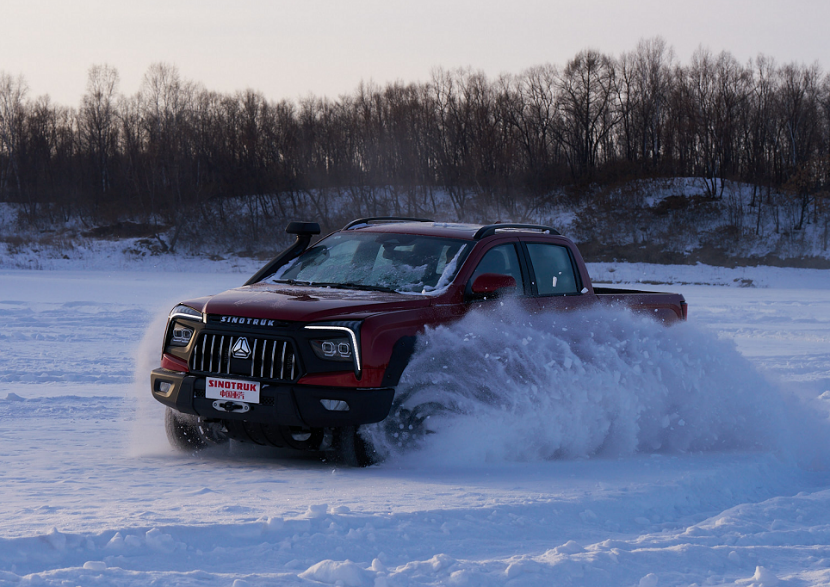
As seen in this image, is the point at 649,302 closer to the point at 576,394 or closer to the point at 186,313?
the point at 576,394

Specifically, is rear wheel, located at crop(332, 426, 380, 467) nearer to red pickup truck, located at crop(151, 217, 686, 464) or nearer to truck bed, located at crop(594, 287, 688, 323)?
red pickup truck, located at crop(151, 217, 686, 464)

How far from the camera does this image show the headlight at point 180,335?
5.63 m

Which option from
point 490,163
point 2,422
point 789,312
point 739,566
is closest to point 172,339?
point 2,422

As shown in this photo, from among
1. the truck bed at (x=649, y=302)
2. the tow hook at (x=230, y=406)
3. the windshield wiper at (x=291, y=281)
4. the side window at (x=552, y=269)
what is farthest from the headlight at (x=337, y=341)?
the truck bed at (x=649, y=302)

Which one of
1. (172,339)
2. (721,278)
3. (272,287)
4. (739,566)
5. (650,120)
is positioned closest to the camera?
(739,566)

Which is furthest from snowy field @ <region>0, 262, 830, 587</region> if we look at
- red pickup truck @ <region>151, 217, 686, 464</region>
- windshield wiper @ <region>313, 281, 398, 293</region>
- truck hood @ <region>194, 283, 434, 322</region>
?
windshield wiper @ <region>313, 281, 398, 293</region>

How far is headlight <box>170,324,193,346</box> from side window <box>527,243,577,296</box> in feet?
8.99

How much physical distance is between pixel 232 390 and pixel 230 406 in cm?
11

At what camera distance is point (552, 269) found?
22.9ft

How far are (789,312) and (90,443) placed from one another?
54.4ft

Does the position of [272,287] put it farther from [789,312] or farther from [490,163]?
[490,163]

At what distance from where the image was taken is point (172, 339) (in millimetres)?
5754

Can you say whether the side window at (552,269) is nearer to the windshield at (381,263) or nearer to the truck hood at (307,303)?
the windshield at (381,263)

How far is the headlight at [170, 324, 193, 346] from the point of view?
5.63 metres
